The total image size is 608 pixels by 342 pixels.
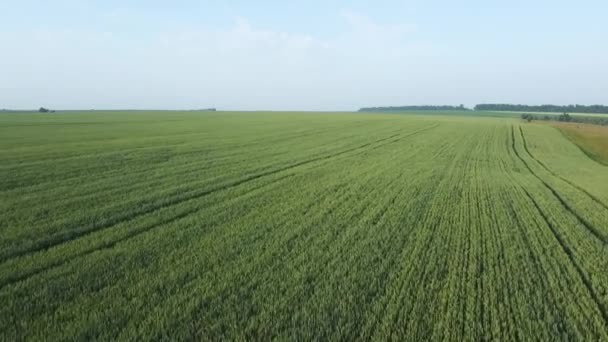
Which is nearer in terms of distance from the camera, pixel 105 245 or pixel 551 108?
pixel 105 245

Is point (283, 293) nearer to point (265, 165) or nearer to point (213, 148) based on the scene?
point (265, 165)

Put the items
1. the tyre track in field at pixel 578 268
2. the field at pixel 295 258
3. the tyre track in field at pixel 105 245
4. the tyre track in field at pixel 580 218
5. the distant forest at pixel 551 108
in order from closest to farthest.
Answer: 1. the field at pixel 295 258
2. the tyre track in field at pixel 578 268
3. the tyre track in field at pixel 105 245
4. the tyre track in field at pixel 580 218
5. the distant forest at pixel 551 108

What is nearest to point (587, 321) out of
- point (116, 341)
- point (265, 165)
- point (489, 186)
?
point (116, 341)

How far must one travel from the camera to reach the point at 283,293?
198 inches

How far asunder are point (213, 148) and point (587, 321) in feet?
63.4

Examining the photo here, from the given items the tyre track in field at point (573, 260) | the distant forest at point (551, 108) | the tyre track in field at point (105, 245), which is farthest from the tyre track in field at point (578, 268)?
the distant forest at point (551, 108)

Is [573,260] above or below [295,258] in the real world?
below

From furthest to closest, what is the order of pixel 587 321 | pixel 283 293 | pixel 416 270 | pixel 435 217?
pixel 435 217, pixel 416 270, pixel 283 293, pixel 587 321

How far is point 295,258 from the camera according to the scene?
625cm

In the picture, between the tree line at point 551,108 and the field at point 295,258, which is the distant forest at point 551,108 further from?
the field at point 295,258

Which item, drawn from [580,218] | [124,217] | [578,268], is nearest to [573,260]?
[578,268]

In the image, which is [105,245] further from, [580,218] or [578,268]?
[580,218]

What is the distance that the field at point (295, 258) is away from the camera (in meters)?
4.36

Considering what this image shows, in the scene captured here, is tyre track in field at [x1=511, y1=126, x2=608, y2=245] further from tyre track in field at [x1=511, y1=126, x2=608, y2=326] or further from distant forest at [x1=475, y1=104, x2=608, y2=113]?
distant forest at [x1=475, y1=104, x2=608, y2=113]
